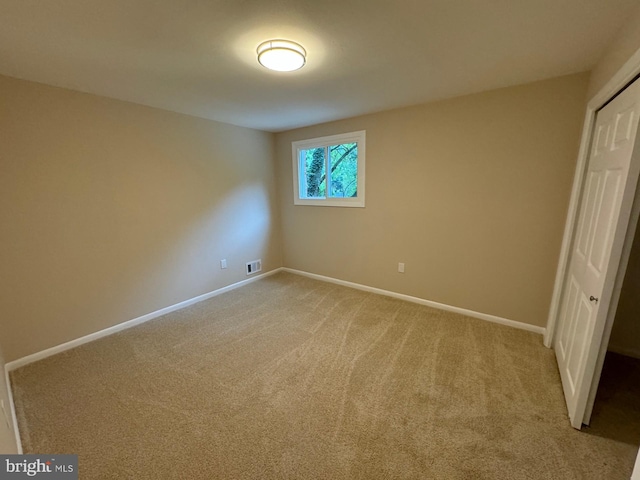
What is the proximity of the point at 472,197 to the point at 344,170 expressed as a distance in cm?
166

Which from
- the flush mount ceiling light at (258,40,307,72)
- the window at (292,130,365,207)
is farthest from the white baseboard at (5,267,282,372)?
the flush mount ceiling light at (258,40,307,72)

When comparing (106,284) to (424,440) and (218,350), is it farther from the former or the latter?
(424,440)

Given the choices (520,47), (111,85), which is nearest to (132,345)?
(111,85)

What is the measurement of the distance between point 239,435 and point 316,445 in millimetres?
463

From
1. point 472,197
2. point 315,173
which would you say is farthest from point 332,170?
point 472,197

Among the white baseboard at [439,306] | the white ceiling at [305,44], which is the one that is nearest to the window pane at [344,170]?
the white ceiling at [305,44]

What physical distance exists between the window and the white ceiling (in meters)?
1.03

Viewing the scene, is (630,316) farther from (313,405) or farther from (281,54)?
(281,54)

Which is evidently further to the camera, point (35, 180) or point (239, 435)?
point (35, 180)

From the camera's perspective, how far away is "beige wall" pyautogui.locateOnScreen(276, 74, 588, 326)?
231 cm

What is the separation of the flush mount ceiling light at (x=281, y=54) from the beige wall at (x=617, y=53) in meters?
1.75

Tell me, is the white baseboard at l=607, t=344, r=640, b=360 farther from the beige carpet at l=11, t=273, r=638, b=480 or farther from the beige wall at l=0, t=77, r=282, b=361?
the beige wall at l=0, t=77, r=282, b=361

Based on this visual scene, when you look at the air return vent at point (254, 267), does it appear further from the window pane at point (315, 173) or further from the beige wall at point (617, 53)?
the beige wall at point (617, 53)

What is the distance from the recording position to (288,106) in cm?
283
